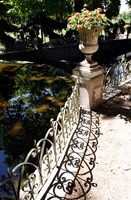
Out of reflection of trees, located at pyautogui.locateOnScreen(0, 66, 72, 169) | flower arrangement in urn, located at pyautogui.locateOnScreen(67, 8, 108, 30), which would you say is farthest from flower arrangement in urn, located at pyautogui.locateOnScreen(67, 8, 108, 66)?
reflection of trees, located at pyautogui.locateOnScreen(0, 66, 72, 169)

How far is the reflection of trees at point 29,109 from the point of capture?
5891 mm

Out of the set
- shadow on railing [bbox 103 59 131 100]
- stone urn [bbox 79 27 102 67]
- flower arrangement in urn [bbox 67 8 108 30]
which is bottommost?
shadow on railing [bbox 103 59 131 100]

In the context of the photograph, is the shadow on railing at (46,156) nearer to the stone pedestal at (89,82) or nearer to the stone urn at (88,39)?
the stone pedestal at (89,82)

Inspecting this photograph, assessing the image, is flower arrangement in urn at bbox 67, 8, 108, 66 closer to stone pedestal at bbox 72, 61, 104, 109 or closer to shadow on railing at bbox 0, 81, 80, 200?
stone pedestal at bbox 72, 61, 104, 109

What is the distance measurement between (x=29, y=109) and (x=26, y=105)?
430 millimetres

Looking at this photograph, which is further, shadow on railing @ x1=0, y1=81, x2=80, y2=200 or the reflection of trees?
the reflection of trees

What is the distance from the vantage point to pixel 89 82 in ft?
20.7

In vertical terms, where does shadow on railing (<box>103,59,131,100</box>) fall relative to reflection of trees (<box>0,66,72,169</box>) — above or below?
above

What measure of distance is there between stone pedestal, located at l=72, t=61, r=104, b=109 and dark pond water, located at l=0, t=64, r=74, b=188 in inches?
54.0

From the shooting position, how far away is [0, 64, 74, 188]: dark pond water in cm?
580

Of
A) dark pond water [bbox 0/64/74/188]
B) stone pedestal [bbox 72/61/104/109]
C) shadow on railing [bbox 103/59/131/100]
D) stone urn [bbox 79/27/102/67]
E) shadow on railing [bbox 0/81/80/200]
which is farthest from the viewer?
shadow on railing [bbox 103/59/131/100]

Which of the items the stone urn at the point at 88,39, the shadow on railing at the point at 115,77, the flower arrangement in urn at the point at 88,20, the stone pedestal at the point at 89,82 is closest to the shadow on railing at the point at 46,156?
the stone pedestal at the point at 89,82

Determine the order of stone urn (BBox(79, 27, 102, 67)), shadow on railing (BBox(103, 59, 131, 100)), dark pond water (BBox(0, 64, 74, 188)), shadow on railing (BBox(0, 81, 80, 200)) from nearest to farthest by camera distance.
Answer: shadow on railing (BBox(0, 81, 80, 200))
stone urn (BBox(79, 27, 102, 67))
dark pond water (BBox(0, 64, 74, 188))
shadow on railing (BBox(103, 59, 131, 100))

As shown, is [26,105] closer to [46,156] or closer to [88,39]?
[88,39]
